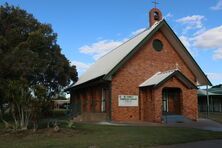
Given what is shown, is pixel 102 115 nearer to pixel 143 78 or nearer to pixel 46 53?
pixel 143 78

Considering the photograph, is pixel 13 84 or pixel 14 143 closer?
pixel 14 143

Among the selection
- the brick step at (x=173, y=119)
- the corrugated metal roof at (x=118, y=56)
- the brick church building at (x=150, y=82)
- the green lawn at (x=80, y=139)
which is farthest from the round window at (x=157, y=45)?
the green lawn at (x=80, y=139)

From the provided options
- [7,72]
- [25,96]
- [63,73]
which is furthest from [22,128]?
[63,73]

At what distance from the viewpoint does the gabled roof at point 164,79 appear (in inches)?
965

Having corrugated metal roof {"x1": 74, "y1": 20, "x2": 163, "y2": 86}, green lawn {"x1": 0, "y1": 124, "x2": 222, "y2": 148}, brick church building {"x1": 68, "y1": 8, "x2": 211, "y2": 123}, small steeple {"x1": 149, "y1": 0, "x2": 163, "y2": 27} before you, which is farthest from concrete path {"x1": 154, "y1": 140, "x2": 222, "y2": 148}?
small steeple {"x1": 149, "y1": 0, "x2": 163, "y2": 27}

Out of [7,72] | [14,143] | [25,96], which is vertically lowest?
[14,143]

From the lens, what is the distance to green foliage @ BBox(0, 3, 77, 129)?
81.5 feet

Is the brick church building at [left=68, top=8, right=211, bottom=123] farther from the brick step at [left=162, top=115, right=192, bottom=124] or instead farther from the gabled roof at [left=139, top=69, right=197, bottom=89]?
the brick step at [left=162, top=115, right=192, bottom=124]

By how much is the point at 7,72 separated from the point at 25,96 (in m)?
9.23

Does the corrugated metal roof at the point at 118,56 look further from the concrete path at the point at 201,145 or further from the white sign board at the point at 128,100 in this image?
the concrete path at the point at 201,145

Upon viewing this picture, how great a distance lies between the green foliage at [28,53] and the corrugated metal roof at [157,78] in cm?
736

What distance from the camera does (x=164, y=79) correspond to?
24.5m

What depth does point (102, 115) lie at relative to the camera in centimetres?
2695

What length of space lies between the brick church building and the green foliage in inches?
146
